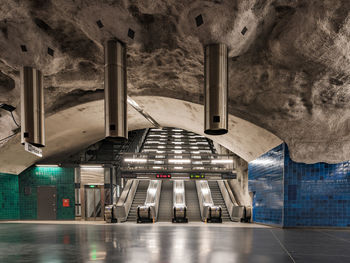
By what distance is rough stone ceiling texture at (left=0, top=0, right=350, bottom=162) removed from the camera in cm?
454

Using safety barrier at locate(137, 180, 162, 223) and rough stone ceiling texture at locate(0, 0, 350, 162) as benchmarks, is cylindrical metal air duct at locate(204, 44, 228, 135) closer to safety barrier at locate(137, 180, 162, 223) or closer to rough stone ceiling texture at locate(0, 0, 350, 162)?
rough stone ceiling texture at locate(0, 0, 350, 162)

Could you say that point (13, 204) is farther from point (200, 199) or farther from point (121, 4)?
point (121, 4)

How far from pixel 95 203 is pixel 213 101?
32.4ft

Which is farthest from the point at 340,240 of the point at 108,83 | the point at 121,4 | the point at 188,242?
the point at 121,4

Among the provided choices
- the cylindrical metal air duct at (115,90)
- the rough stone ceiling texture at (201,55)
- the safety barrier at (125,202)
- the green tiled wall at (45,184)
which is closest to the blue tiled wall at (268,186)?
the rough stone ceiling texture at (201,55)

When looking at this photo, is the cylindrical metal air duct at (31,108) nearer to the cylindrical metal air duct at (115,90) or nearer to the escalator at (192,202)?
the cylindrical metal air duct at (115,90)

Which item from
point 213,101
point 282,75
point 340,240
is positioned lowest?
point 340,240

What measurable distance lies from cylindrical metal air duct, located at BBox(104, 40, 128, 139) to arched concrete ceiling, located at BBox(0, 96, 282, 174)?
2817 mm

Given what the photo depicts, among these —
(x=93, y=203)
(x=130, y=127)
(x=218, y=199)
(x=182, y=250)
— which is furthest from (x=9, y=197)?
(x=182, y=250)

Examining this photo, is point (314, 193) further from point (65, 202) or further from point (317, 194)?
point (65, 202)

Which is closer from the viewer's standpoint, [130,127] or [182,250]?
[182,250]

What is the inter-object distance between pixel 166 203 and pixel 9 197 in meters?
7.08

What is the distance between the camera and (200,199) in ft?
41.6

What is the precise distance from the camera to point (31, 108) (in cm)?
A: 506
